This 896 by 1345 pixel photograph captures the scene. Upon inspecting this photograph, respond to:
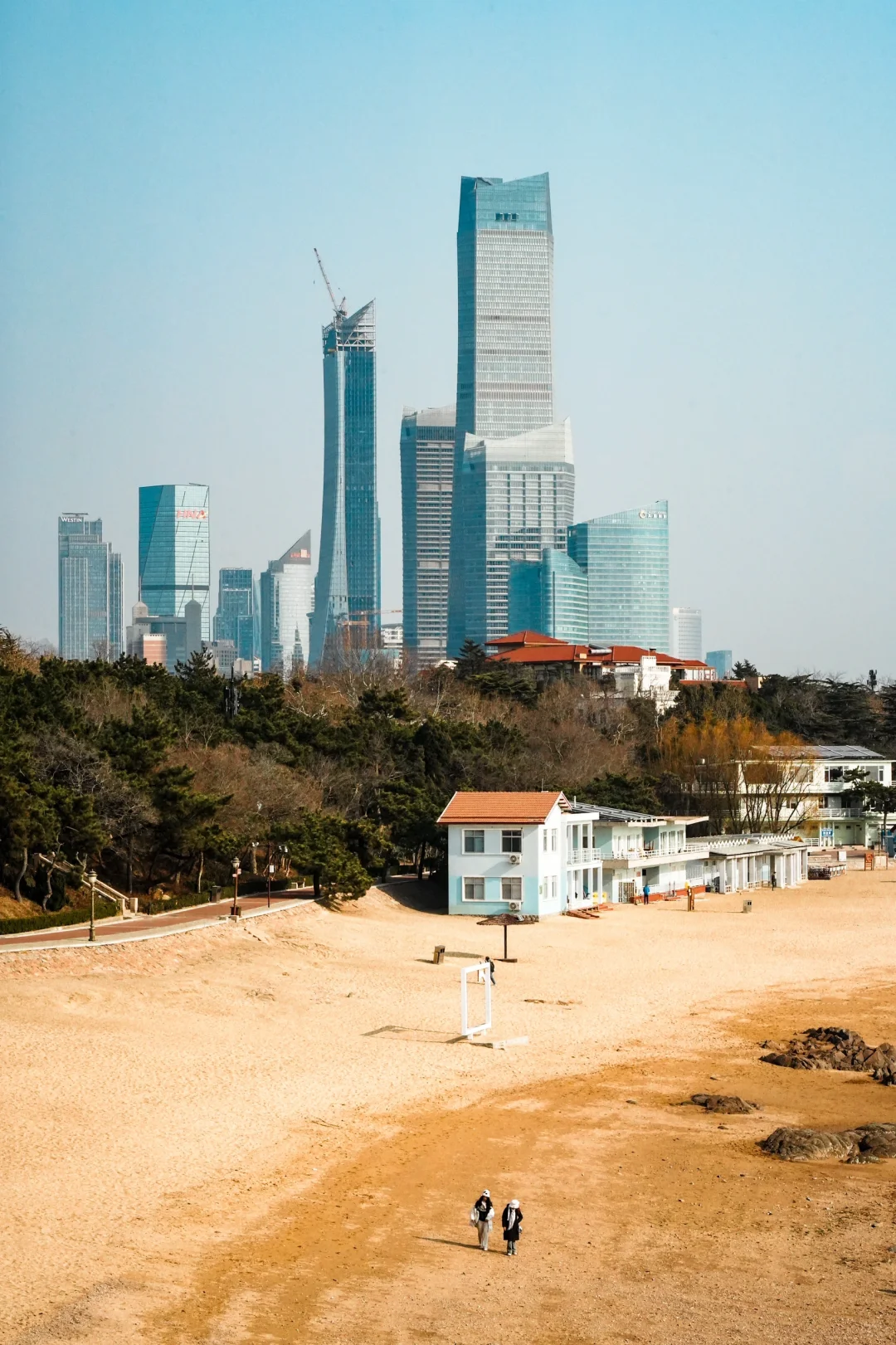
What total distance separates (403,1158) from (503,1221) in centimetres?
431

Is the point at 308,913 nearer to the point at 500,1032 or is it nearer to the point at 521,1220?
the point at 500,1032

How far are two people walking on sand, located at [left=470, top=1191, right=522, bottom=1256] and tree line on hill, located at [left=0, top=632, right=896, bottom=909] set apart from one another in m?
23.7

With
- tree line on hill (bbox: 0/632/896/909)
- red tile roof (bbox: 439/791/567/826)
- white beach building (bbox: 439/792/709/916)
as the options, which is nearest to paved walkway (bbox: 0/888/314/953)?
tree line on hill (bbox: 0/632/896/909)

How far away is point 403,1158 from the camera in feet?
82.6

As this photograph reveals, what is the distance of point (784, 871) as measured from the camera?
74438 mm

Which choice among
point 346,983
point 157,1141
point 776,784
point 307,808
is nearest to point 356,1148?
point 157,1141

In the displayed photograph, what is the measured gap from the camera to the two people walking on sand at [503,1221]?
20875 millimetres

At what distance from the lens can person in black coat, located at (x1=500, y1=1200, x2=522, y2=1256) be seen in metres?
20.8

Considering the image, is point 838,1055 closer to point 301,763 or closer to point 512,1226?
point 512,1226

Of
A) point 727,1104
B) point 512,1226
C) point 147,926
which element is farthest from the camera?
point 147,926

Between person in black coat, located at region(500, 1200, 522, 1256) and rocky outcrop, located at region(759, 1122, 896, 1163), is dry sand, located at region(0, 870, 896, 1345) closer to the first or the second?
person in black coat, located at region(500, 1200, 522, 1256)

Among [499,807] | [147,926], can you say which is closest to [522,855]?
[499,807]

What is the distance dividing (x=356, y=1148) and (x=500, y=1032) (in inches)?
384

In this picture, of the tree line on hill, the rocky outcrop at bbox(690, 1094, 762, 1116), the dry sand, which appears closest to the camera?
the dry sand
